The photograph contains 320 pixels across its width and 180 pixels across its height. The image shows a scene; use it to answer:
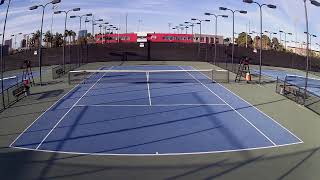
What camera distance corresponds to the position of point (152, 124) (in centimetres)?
2875

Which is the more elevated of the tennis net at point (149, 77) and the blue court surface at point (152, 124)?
the tennis net at point (149, 77)

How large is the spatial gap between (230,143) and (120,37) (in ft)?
334

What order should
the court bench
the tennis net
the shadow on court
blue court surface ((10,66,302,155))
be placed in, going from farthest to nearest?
the tennis net < the court bench < blue court surface ((10,66,302,155)) < the shadow on court

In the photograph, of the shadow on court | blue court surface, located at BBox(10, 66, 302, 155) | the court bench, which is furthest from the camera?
the court bench

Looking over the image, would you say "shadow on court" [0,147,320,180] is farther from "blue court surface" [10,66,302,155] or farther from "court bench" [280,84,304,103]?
"court bench" [280,84,304,103]

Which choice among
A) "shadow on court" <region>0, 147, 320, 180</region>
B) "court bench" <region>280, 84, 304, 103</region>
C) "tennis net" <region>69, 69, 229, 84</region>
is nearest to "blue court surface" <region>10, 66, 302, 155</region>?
"shadow on court" <region>0, 147, 320, 180</region>

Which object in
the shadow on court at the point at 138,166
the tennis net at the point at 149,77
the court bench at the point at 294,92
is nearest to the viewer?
the shadow on court at the point at 138,166

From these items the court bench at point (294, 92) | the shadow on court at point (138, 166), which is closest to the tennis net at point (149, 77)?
the court bench at point (294, 92)

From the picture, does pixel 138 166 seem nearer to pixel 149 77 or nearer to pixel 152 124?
pixel 152 124

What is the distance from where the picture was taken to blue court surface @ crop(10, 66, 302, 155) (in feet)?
76.7

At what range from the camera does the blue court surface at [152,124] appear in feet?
76.7

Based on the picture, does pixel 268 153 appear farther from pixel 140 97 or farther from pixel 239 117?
pixel 140 97

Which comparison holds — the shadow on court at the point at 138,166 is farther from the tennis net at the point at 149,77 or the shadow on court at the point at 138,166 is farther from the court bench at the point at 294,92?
the tennis net at the point at 149,77

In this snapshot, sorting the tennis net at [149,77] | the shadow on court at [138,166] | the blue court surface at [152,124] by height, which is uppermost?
the tennis net at [149,77]
